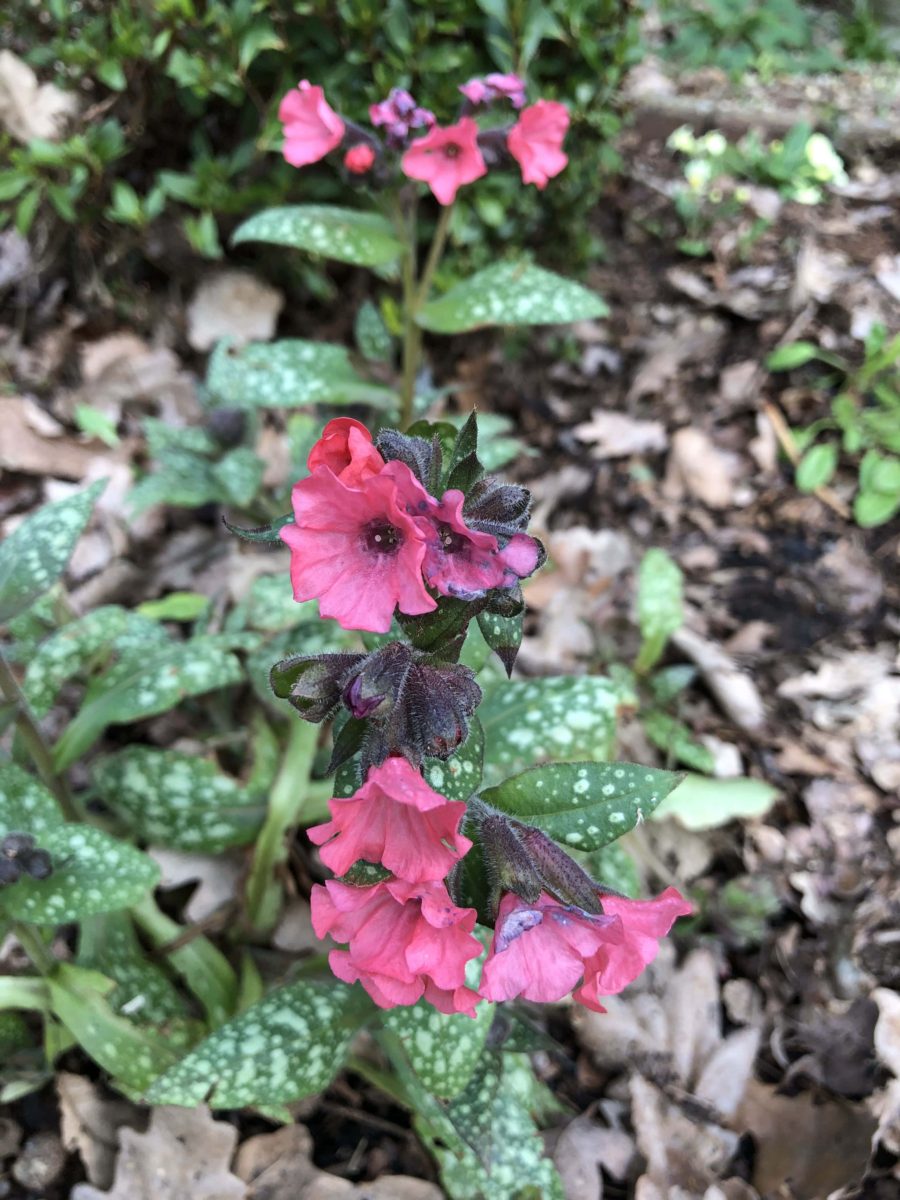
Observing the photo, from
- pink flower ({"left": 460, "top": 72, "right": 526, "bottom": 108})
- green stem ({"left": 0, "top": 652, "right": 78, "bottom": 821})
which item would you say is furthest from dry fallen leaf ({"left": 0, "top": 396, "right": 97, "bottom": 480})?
pink flower ({"left": 460, "top": 72, "right": 526, "bottom": 108})

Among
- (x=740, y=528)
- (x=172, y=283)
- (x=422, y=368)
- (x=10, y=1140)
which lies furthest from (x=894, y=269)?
(x=10, y=1140)

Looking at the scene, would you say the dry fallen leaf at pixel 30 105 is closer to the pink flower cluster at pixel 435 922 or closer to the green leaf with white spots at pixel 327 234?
the green leaf with white spots at pixel 327 234

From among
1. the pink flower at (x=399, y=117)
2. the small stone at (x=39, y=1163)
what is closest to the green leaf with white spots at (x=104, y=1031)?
the small stone at (x=39, y=1163)

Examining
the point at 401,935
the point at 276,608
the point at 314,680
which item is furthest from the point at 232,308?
the point at 401,935

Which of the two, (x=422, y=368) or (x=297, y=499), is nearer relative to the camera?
(x=297, y=499)

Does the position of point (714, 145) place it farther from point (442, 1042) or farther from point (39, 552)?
point (442, 1042)

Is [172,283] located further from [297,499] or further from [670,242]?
[297,499]
